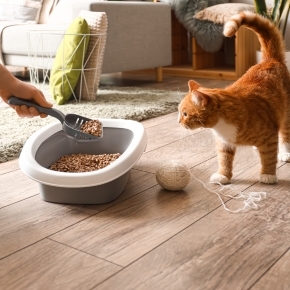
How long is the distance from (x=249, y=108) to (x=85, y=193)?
0.55 m

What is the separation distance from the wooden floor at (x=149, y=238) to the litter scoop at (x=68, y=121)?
0.70 ft

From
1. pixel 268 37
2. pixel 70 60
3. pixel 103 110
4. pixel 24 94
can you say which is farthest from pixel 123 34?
pixel 24 94

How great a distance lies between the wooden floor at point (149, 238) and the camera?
92 centimetres

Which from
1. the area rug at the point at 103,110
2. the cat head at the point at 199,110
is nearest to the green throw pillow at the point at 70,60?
the area rug at the point at 103,110

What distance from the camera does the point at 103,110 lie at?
2521 millimetres

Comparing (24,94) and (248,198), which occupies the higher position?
(24,94)

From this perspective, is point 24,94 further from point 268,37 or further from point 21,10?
point 21,10

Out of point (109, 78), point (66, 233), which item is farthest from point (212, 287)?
point (109, 78)

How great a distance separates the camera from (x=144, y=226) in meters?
1.16

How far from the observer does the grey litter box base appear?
129 cm

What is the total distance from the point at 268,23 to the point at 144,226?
2.85ft

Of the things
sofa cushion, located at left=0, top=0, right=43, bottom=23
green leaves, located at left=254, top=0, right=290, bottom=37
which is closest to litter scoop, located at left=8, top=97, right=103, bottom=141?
green leaves, located at left=254, top=0, right=290, bottom=37

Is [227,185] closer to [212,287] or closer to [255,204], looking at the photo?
[255,204]

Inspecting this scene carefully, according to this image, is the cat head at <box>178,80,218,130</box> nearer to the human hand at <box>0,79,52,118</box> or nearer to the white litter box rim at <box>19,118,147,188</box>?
the white litter box rim at <box>19,118,147,188</box>
